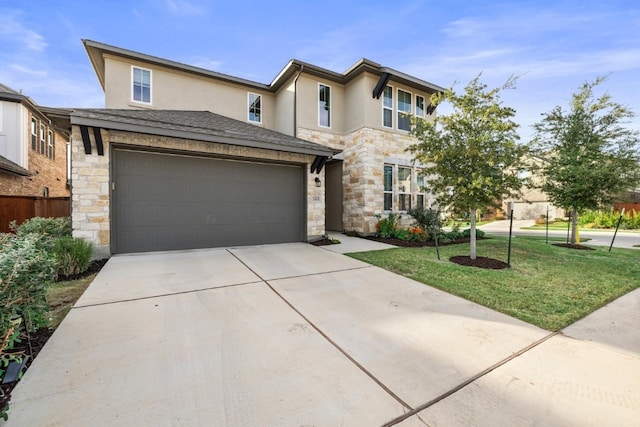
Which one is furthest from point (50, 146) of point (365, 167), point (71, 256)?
point (365, 167)

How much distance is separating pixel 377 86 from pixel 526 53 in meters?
4.54

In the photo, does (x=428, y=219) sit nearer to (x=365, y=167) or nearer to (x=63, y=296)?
(x=365, y=167)

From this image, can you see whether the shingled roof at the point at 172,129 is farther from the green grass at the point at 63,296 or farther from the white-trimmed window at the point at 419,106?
the white-trimmed window at the point at 419,106

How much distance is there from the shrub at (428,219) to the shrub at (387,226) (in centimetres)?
79

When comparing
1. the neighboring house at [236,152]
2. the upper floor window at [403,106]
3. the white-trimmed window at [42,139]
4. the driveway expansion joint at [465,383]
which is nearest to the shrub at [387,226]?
the neighboring house at [236,152]

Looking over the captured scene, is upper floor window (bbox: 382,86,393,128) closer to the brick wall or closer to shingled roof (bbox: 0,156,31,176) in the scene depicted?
shingled roof (bbox: 0,156,31,176)

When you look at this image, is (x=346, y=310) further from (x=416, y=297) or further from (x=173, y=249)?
(x=173, y=249)

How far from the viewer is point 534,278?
16.3 feet

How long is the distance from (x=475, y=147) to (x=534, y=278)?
9.28 feet

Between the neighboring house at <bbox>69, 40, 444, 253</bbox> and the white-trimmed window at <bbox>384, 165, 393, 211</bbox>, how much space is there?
5 cm

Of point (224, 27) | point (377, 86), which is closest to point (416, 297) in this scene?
point (377, 86)

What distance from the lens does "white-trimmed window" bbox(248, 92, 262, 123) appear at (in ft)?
36.7

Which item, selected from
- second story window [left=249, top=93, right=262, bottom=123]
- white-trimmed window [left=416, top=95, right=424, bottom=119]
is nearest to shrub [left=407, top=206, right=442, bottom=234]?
white-trimmed window [left=416, top=95, right=424, bottom=119]

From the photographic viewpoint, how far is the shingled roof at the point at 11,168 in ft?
34.9
